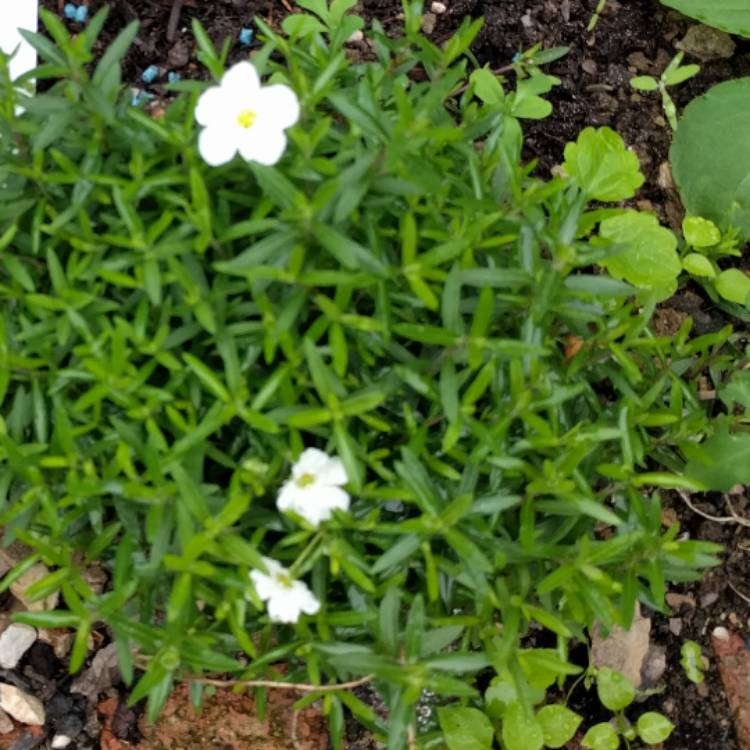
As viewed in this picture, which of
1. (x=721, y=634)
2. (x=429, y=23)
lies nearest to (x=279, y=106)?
(x=429, y=23)

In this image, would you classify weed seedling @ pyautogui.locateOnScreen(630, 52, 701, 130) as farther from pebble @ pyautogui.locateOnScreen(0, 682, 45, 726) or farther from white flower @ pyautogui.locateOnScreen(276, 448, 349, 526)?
pebble @ pyautogui.locateOnScreen(0, 682, 45, 726)

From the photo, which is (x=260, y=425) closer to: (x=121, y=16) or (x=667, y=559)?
(x=667, y=559)

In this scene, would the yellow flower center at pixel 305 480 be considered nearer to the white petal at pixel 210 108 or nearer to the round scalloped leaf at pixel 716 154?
the white petal at pixel 210 108

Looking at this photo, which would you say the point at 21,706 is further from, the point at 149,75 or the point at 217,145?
the point at 149,75

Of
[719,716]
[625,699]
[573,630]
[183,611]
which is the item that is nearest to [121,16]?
[183,611]

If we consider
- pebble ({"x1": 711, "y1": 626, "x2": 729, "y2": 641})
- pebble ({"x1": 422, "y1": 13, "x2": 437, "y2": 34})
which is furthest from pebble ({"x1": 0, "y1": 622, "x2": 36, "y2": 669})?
pebble ({"x1": 422, "y1": 13, "x2": 437, "y2": 34})
